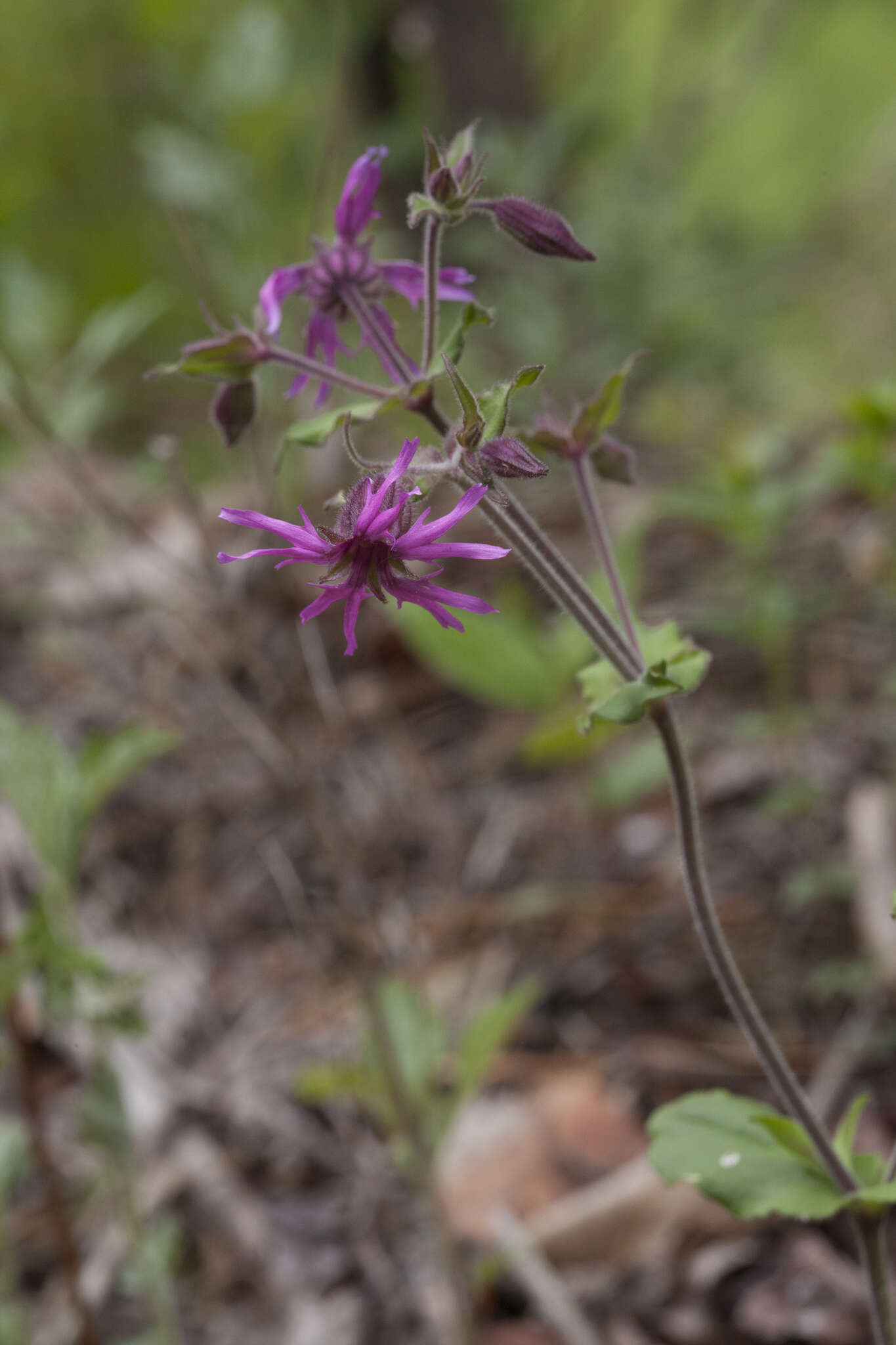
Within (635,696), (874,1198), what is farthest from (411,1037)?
(635,696)

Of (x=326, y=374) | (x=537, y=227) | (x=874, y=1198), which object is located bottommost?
(x=874, y=1198)

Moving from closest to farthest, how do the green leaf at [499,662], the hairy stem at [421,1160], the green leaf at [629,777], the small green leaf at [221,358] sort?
the small green leaf at [221,358]
the hairy stem at [421,1160]
the green leaf at [629,777]
the green leaf at [499,662]

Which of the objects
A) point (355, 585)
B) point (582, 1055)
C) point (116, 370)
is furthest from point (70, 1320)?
point (116, 370)

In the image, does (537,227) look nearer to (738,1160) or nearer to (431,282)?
(431,282)

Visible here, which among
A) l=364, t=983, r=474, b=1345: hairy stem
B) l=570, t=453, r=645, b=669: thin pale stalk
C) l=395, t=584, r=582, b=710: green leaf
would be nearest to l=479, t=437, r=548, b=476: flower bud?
l=570, t=453, r=645, b=669: thin pale stalk

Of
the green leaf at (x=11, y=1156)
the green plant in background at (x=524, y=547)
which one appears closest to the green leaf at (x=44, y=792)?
the green leaf at (x=11, y=1156)

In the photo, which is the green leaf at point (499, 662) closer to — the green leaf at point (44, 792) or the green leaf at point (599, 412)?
the green leaf at point (44, 792)

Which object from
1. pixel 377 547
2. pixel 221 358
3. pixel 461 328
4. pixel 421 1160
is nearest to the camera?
pixel 377 547
